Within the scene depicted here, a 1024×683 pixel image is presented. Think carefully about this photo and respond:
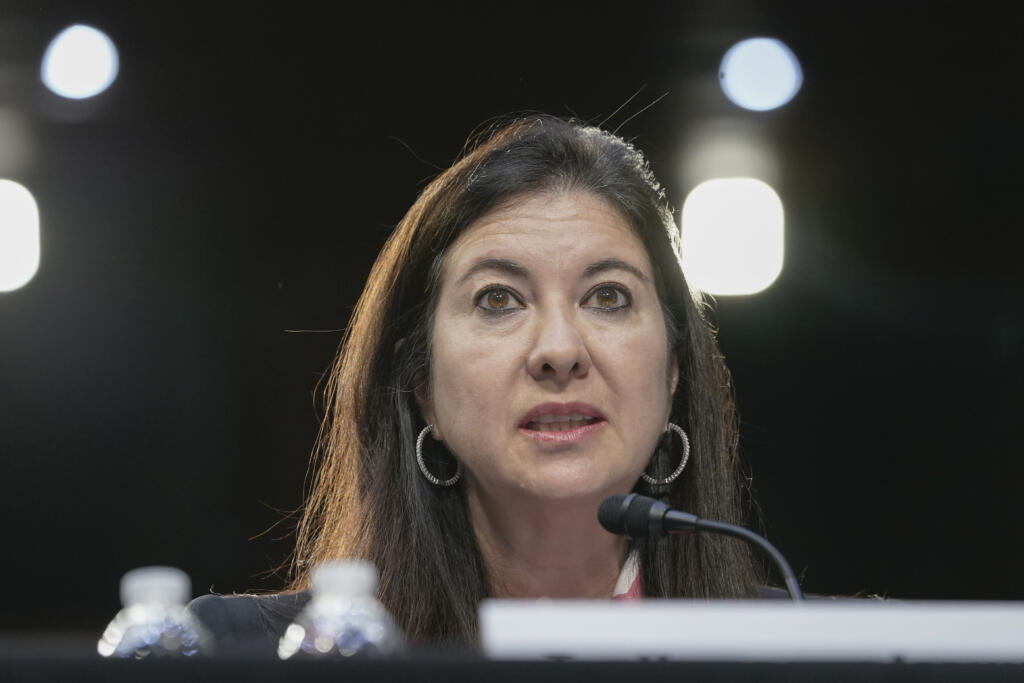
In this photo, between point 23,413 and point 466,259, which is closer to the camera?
point 466,259

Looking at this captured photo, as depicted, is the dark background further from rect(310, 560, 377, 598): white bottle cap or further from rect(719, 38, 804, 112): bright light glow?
rect(310, 560, 377, 598): white bottle cap

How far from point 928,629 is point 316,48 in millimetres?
2606

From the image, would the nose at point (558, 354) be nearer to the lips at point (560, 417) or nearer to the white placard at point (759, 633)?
the lips at point (560, 417)

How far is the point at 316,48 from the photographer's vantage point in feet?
10.2

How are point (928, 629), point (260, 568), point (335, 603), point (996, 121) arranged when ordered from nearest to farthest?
point (928, 629) → point (335, 603) → point (260, 568) → point (996, 121)

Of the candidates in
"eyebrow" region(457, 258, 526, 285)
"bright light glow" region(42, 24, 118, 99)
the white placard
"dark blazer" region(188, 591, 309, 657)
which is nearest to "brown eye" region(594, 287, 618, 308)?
"eyebrow" region(457, 258, 526, 285)

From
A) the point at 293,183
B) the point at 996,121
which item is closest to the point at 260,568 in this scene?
the point at 293,183

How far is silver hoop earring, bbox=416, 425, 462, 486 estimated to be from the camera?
1.88m

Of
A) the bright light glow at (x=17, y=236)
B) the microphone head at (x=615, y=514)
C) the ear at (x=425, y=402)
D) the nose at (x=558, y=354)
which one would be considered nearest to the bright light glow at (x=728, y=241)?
the ear at (x=425, y=402)

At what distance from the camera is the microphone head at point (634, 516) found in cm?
121

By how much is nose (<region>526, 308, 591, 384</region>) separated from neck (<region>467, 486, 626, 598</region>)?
0.19m

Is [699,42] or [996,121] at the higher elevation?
[699,42]

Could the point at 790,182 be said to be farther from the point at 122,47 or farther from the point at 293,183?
the point at 122,47

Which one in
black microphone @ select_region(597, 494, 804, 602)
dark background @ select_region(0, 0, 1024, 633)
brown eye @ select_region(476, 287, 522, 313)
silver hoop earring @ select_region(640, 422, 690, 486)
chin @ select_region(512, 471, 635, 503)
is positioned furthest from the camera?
dark background @ select_region(0, 0, 1024, 633)
